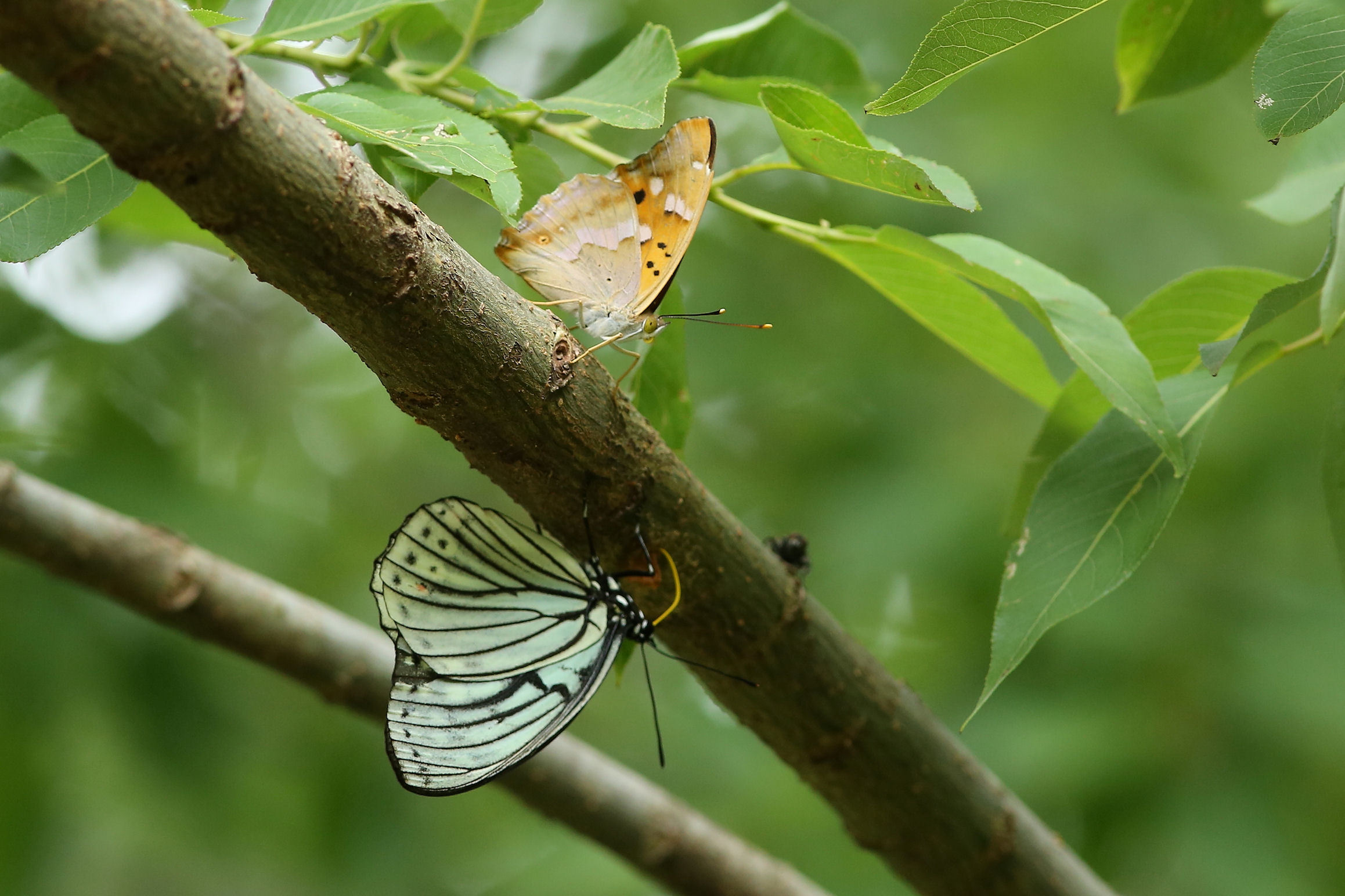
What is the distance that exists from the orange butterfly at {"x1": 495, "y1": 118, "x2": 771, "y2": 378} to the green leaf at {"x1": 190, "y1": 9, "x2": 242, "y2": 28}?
1.53 ft

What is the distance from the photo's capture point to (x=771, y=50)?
183 centimetres

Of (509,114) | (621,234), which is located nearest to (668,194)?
(621,234)

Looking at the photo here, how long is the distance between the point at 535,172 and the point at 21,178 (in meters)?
0.81

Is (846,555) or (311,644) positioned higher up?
(846,555)

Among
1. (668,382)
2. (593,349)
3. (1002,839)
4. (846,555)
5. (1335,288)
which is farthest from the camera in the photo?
(846,555)

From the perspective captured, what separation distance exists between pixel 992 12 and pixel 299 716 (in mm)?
3147

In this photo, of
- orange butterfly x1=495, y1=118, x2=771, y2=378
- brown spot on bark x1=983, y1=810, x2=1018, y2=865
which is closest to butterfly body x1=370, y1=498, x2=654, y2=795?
orange butterfly x1=495, y1=118, x2=771, y2=378

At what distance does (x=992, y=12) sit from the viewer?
4.02ft

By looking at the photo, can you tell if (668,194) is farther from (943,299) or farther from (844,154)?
(943,299)

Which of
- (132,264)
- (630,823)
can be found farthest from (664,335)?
(132,264)

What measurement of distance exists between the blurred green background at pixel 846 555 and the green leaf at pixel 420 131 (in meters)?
2.00

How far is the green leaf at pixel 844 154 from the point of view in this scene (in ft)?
4.15

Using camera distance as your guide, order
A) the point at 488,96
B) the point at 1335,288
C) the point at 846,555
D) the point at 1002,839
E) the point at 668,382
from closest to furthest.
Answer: the point at 1335,288, the point at 488,96, the point at 668,382, the point at 1002,839, the point at 846,555

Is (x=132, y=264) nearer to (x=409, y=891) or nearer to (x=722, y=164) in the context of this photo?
(x=722, y=164)
